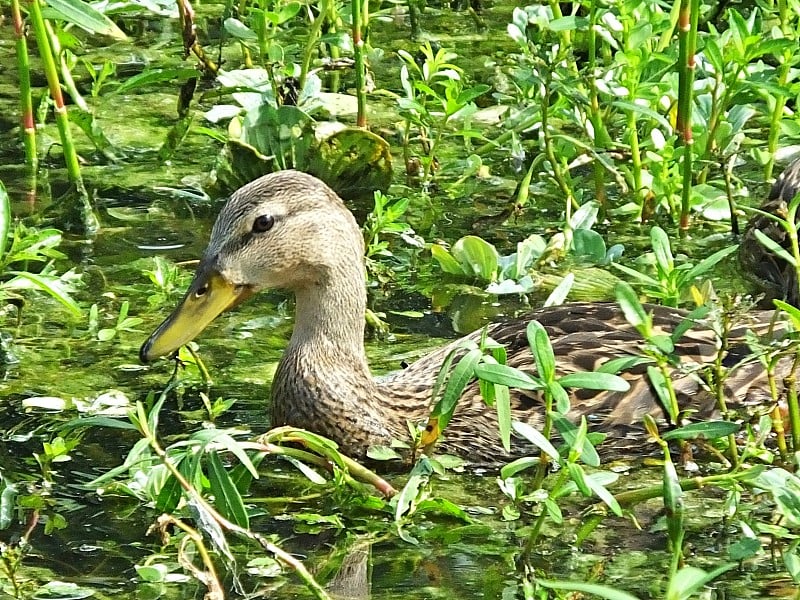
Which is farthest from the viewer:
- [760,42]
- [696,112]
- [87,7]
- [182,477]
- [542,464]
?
[696,112]

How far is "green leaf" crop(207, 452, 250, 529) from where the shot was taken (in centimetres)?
429

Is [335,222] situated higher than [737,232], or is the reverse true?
[335,222]

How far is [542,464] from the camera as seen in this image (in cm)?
470

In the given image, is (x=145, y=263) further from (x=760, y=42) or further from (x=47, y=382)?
(x=760, y=42)

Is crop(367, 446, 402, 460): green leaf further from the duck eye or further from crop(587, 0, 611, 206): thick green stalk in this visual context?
crop(587, 0, 611, 206): thick green stalk

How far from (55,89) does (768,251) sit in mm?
2826

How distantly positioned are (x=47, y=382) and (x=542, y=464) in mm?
1941

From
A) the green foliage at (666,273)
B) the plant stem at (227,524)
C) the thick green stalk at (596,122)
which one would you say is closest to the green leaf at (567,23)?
the thick green stalk at (596,122)

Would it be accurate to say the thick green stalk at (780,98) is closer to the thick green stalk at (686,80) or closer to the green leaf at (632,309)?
the thick green stalk at (686,80)

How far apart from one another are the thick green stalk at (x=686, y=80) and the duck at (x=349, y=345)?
0.95m

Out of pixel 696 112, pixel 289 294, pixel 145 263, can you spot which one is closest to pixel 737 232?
pixel 696 112

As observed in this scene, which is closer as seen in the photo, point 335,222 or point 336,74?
point 335,222

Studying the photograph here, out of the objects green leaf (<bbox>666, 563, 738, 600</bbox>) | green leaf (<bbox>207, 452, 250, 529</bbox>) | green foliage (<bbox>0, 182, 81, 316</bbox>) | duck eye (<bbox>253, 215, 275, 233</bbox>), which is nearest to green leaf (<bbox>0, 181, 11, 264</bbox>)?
green foliage (<bbox>0, 182, 81, 316</bbox>)

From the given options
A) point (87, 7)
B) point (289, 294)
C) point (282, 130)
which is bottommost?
point (289, 294)
